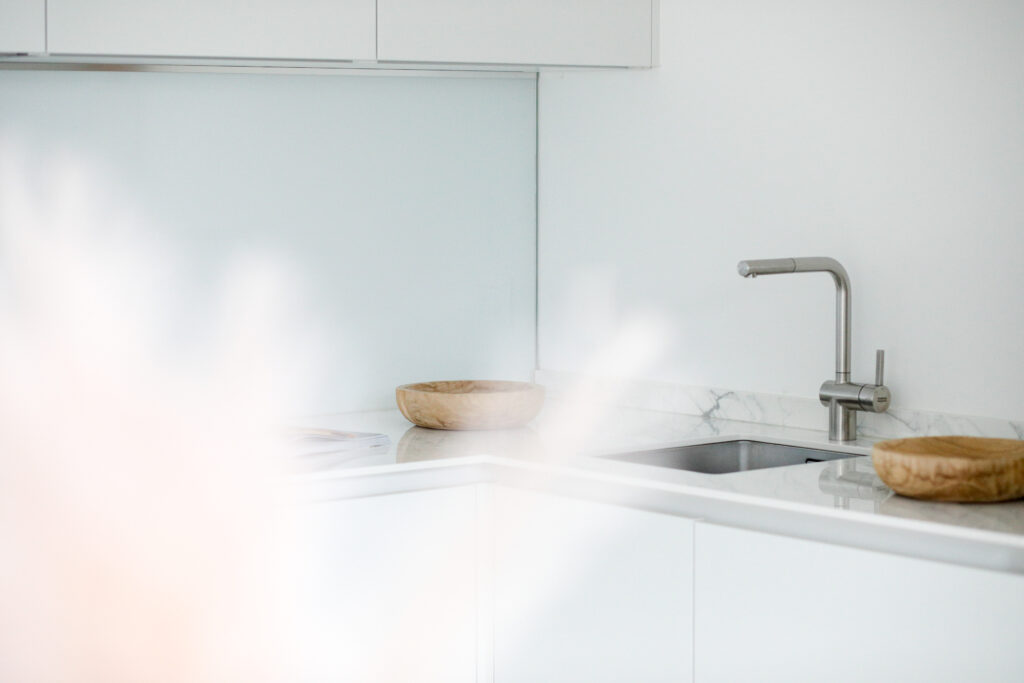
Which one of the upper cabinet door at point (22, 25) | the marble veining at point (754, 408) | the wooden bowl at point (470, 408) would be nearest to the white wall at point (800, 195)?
the marble veining at point (754, 408)

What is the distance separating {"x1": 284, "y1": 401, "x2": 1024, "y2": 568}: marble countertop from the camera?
5.05 feet

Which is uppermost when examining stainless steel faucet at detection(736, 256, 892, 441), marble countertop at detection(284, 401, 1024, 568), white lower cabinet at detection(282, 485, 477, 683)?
stainless steel faucet at detection(736, 256, 892, 441)

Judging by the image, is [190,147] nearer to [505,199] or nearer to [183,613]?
[505,199]

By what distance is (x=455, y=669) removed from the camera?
2043 mm

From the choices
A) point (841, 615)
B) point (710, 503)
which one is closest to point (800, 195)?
point (710, 503)

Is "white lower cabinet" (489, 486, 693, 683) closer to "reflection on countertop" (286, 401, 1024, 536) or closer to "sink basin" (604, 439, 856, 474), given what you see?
"reflection on countertop" (286, 401, 1024, 536)

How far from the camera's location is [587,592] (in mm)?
1909

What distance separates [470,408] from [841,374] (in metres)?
0.68

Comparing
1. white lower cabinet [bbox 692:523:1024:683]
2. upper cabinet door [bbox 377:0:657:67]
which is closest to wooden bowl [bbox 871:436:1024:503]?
white lower cabinet [bbox 692:523:1024:683]

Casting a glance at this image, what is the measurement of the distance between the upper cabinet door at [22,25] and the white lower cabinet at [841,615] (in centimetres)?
142

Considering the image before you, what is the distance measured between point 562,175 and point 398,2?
2.06 feet

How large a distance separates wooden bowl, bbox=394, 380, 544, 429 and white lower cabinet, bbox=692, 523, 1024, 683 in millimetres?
664

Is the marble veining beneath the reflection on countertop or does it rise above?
above

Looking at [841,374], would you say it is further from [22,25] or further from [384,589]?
[22,25]
